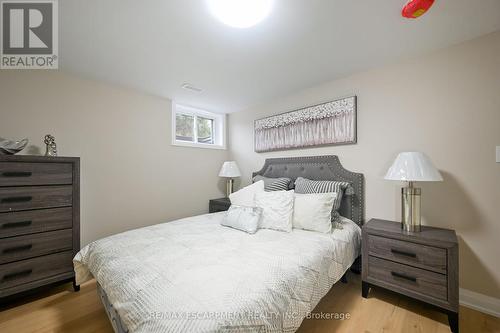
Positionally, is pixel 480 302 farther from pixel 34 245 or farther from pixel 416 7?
pixel 34 245

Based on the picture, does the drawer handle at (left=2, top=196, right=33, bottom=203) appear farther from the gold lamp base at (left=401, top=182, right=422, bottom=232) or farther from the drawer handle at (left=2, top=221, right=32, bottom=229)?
the gold lamp base at (left=401, top=182, right=422, bottom=232)

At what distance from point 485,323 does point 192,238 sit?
2.29 m

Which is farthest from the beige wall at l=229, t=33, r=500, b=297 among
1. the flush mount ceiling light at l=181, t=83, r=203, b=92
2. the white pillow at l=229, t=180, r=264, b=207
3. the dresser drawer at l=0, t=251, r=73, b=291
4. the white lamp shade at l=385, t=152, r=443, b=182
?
the dresser drawer at l=0, t=251, r=73, b=291

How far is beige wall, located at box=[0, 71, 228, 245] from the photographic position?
81.2 inches

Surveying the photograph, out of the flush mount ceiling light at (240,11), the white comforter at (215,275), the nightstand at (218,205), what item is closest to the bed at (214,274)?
the white comforter at (215,275)

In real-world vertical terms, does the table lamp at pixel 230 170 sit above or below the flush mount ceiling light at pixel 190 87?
below

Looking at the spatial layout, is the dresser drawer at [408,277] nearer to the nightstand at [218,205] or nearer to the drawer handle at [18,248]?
the nightstand at [218,205]

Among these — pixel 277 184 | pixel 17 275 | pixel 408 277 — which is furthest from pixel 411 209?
pixel 17 275

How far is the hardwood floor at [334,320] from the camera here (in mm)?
1491

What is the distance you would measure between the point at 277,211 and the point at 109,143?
218 cm

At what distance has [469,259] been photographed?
1.74 metres

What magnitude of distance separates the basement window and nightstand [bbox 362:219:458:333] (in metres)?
2.68

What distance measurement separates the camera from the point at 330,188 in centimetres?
223

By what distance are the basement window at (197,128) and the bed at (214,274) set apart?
1.67 m
